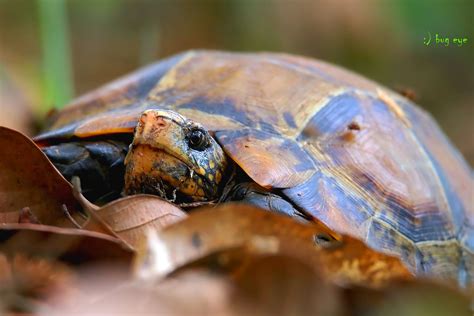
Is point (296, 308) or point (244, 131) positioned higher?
point (296, 308)

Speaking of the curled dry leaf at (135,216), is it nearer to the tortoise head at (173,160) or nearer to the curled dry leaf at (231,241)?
the curled dry leaf at (231,241)

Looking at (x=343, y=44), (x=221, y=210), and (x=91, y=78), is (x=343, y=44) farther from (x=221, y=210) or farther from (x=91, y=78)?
(x=221, y=210)

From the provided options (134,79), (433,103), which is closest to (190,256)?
(134,79)

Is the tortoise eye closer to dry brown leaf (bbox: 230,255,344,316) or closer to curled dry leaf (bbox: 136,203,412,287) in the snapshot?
curled dry leaf (bbox: 136,203,412,287)

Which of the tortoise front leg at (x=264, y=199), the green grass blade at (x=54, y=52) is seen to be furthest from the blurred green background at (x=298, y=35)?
the tortoise front leg at (x=264, y=199)

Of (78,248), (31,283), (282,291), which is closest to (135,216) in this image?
(78,248)

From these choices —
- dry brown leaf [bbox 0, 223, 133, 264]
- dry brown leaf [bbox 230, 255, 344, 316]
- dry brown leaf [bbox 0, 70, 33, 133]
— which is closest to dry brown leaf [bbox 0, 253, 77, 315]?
dry brown leaf [bbox 0, 223, 133, 264]

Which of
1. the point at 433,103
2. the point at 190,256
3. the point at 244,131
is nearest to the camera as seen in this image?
the point at 190,256
